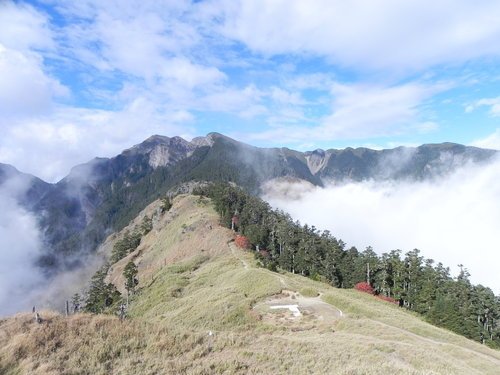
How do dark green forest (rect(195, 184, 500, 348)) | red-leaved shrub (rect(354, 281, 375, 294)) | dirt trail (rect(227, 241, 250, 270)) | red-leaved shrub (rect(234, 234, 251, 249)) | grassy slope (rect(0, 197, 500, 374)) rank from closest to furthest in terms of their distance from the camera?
1. grassy slope (rect(0, 197, 500, 374))
2. dark green forest (rect(195, 184, 500, 348))
3. dirt trail (rect(227, 241, 250, 270))
4. red-leaved shrub (rect(354, 281, 375, 294))
5. red-leaved shrub (rect(234, 234, 251, 249))

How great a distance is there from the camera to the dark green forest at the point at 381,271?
90.6 meters

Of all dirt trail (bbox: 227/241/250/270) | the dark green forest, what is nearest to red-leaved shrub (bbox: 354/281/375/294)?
the dark green forest

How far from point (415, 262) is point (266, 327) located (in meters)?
78.0

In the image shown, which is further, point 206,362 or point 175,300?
point 175,300

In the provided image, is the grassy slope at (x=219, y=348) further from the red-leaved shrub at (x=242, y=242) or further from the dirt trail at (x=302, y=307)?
the red-leaved shrub at (x=242, y=242)

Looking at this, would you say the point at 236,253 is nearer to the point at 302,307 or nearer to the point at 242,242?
the point at 242,242

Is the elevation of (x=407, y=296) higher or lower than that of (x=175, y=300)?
lower

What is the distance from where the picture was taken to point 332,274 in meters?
113

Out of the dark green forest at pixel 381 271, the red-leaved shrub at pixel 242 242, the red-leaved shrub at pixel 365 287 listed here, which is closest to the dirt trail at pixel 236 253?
the red-leaved shrub at pixel 242 242

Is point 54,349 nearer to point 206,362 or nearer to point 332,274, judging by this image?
point 206,362

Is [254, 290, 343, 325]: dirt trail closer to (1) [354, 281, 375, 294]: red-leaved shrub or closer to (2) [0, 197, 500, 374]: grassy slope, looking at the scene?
(2) [0, 197, 500, 374]: grassy slope

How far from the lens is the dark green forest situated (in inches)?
3565

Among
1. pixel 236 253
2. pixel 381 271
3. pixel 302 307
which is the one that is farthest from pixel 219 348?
pixel 381 271

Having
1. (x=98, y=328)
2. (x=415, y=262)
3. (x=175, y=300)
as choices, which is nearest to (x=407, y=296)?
(x=415, y=262)
